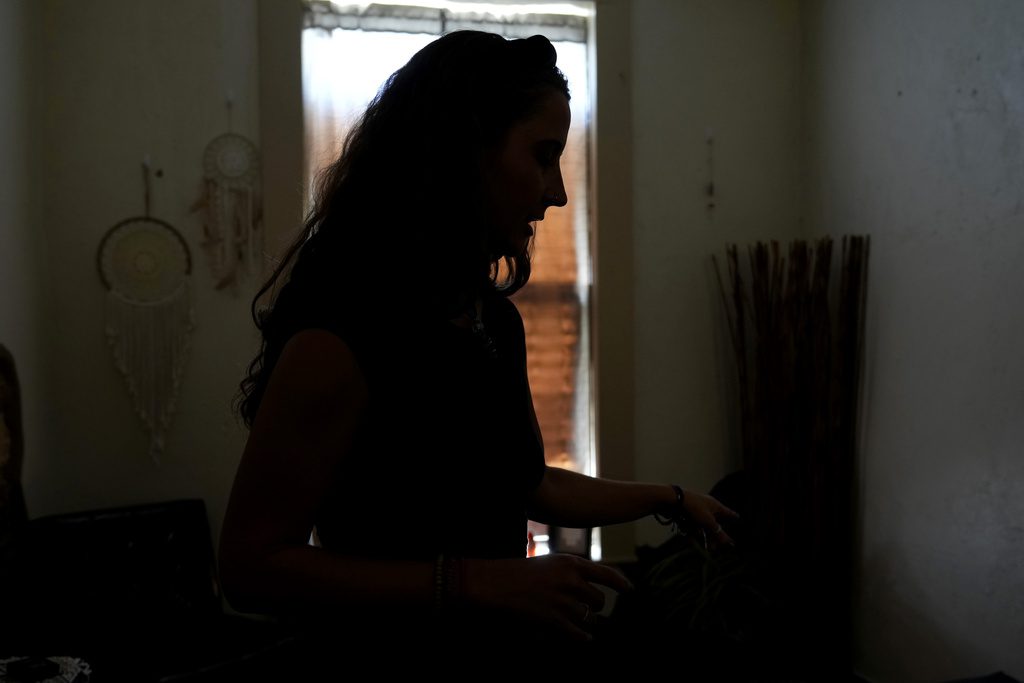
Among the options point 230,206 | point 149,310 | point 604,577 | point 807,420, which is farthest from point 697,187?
point 604,577

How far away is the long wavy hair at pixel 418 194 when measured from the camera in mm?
840

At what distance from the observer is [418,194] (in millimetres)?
883

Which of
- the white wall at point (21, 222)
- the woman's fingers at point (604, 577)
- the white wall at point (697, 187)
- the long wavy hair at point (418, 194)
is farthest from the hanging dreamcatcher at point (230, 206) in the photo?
the woman's fingers at point (604, 577)

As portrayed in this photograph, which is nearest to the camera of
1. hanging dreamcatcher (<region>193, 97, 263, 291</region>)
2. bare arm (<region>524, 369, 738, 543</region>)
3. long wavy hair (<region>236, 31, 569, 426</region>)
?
long wavy hair (<region>236, 31, 569, 426</region>)

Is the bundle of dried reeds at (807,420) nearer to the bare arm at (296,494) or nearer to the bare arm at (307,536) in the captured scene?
the bare arm at (307,536)

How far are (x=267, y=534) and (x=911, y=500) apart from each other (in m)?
2.39

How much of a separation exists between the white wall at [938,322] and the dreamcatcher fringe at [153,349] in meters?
2.45

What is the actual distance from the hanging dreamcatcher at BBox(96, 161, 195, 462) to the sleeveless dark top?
2.21m

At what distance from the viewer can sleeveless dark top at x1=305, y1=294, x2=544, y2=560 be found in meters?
0.80

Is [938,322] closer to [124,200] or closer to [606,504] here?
[606,504]

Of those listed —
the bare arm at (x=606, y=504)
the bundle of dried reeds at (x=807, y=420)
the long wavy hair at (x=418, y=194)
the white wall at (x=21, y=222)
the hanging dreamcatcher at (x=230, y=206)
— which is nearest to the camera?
the long wavy hair at (x=418, y=194)

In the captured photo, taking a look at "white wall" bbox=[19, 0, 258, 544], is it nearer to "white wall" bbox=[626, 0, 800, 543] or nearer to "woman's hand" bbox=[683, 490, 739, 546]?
"white wall" bbox=[626, 0, 800, 543]

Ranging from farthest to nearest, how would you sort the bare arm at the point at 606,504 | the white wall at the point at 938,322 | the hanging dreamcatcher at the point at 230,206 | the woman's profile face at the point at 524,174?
the hanging dreamcatcher at the point at 230,206
the white wall at the point at 938,322
the bare arm at the point at 606,504
the woman's profile face at the point at 524,174

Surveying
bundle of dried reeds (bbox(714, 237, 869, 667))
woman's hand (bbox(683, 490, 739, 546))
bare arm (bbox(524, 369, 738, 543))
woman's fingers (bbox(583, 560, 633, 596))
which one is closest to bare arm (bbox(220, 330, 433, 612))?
woman's fingers (bbox(583, 560, 633, 596))
